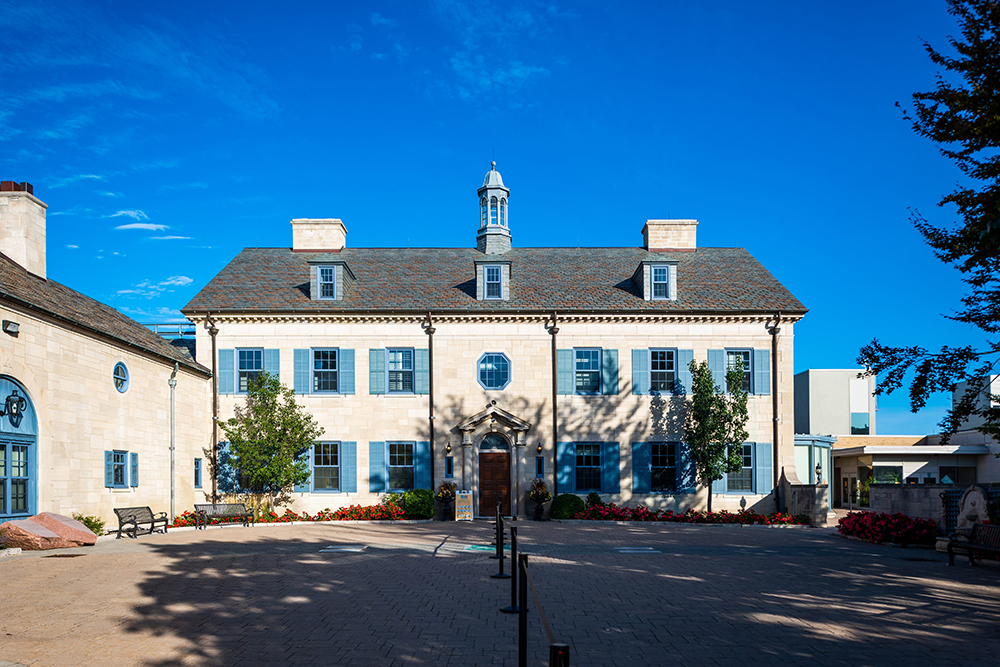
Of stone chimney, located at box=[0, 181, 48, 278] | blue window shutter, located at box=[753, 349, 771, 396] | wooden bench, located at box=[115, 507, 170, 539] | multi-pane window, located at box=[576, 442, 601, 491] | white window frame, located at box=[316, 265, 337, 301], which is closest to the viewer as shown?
wooden bench, located at box=[115, 507, 170, 539]

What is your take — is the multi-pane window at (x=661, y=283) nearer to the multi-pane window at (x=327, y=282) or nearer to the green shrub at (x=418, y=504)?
the green shrub at (x=418, y=504)

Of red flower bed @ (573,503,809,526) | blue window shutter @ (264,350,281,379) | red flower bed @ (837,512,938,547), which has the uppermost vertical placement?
blue window shutter @ (264,350,281,379)

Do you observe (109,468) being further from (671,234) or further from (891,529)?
(671,234)

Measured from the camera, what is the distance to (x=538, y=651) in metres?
7.38

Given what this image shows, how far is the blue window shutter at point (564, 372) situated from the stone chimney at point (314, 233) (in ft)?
34.6

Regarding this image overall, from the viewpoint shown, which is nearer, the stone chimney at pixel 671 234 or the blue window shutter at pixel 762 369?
the blue window shutter at pixel 762 369

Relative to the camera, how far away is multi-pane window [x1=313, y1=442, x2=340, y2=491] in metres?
24.2

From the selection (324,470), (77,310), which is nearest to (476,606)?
(77,310)

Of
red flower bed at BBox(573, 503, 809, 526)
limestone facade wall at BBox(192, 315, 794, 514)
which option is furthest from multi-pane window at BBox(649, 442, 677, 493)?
red flower bed at BBox(573, 503, 809, 526)

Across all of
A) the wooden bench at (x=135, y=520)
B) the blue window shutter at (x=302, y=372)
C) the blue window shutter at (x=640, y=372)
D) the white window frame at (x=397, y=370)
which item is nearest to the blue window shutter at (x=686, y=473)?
the blue window shutter at (x=640, y=372)

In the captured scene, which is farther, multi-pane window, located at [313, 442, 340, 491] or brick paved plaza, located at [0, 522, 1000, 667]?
multi-pane window, located at [313, 442, 340, 491]

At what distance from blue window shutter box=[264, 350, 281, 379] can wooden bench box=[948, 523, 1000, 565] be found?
63.6ft

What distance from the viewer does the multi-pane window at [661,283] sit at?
25.2 meters

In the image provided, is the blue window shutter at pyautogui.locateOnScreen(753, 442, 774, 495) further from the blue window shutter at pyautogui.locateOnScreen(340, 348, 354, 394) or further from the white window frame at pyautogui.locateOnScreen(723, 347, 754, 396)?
the blue window shutter at pyautogui.locateOnScreen(340, 348, 354, 394)
